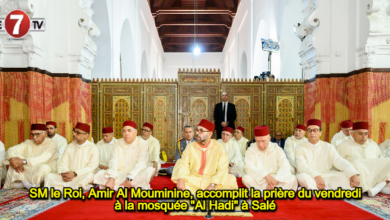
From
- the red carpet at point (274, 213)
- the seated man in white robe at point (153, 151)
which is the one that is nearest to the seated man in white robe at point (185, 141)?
the seated man in white robe at point (153, 151)

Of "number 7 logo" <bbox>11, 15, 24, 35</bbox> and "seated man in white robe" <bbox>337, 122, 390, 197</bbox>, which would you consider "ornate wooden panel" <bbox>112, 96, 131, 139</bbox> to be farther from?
"seated man in white robe" <bbox>337, 122, 390, 197</bbox>

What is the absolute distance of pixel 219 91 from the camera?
7656 millimetres

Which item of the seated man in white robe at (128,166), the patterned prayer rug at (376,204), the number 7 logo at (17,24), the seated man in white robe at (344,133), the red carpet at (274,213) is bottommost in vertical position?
the patterned prayer rug at (376,204)

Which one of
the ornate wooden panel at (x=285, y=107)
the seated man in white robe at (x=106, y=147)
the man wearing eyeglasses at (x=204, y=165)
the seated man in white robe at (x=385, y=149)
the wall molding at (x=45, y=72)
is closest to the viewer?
the man wearing eyeglasses at (x=204, y=165)

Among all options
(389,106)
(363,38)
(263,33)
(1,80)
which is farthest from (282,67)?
(1,80)

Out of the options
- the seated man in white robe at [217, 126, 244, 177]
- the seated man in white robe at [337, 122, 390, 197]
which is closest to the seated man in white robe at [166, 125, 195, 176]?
the seated man in white robe at [217, 126, 244, 177]

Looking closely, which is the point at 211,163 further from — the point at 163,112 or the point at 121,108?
the point at 121,108

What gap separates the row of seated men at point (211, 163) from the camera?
12.5ft

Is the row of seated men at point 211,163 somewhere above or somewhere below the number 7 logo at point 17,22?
below

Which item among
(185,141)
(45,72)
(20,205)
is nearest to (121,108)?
(45,72)

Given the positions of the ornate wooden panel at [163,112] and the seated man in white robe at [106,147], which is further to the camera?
the ornate wooden panel at [163,112]

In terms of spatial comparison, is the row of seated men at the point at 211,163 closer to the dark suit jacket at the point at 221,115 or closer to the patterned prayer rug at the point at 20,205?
the patterned prayer rug at the point at 20,205

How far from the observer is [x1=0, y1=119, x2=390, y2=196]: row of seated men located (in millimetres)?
3812

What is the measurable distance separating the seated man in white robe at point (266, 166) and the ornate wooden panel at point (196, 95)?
351cm
